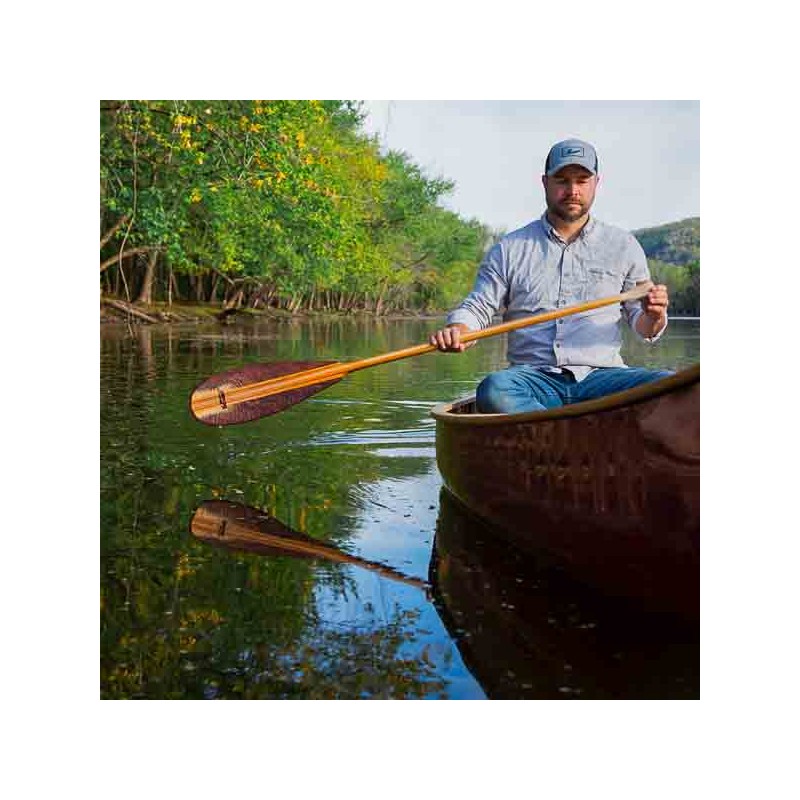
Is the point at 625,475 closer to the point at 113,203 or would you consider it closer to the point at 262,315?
the point at 113,203

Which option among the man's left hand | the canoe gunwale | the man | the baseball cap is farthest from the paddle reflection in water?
the baseball cap

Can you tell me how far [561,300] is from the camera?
2.65 metres

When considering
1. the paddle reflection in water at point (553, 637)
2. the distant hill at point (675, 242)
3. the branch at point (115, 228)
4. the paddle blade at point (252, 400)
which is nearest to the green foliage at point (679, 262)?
the distant hill at point (675, 242)

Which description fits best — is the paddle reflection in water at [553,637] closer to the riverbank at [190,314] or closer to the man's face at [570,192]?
the man's face at [570,192]

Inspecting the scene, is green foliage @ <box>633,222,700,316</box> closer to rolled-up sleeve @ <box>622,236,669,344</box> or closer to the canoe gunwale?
rolled-up sleeve @ <box>622,236,669,344</box>

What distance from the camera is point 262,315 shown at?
13.7 m

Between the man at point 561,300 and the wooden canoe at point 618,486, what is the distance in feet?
1.08

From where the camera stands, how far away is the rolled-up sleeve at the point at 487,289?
2699 mm

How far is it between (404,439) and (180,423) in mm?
1146

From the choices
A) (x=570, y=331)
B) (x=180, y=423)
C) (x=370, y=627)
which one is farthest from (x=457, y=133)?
(x=180, y=423)

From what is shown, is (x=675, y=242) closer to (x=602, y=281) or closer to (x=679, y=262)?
(x=679, y=262)

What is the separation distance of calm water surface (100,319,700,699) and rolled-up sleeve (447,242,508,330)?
63 centimetres

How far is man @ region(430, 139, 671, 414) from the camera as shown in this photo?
254 cm
